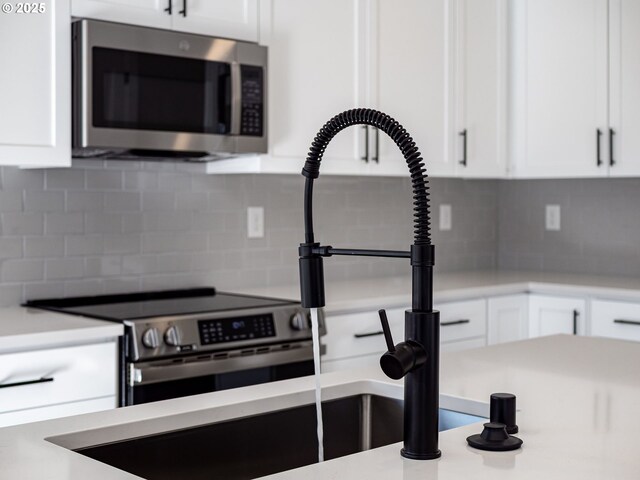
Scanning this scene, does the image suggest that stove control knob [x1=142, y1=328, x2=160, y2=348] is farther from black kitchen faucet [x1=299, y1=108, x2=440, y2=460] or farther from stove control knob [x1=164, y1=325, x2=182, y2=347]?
black kitchen faucet [x1=299, y1=108, x2=440, y2=460]

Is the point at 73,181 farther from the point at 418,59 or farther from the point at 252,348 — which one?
the point at 418,59

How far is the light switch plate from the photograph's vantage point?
179 inches

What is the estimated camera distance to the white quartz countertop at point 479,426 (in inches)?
46.4

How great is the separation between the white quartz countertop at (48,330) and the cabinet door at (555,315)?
6.73 feet

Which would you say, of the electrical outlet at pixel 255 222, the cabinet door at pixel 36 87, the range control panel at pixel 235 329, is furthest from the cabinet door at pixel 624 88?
the cabinet door at pixel 36 87

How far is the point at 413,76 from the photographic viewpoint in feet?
12.6

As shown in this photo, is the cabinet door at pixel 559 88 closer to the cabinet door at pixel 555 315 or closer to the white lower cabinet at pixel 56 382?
the cabinet door at pixel 555 315

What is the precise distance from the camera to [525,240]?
4746 mm

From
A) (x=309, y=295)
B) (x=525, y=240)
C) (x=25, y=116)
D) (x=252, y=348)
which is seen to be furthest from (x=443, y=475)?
(x=525, y=240)

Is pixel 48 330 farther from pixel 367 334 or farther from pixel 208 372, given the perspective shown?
pixel 367 334

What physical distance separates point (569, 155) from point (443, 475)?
3.18m

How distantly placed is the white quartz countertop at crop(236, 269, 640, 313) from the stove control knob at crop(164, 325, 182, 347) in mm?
649

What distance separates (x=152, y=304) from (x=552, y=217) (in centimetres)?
237

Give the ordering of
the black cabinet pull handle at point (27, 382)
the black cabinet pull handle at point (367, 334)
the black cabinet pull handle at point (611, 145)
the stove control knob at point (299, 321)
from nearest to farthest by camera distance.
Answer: the black cabinet pull handle at point (27, 382)
the stove control knob at point (299, 321)
the black cabinet pull handle at point (367, 334)
the black cabinet pull handle at point (611, 145)
